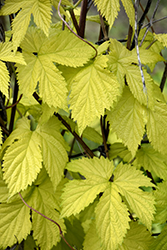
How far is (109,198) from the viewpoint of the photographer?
0.69 meters

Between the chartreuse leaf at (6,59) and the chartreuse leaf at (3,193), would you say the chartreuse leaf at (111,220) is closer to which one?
the chartreuse leaf at (3,193)

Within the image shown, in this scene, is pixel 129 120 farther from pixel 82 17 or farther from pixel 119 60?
pixel 82 17

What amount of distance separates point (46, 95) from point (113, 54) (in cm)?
24

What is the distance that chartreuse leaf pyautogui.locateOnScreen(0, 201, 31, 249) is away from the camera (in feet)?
2.44

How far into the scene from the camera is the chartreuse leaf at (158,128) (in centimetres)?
72

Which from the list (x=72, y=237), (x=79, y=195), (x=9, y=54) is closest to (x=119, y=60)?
(x=9, y=54)

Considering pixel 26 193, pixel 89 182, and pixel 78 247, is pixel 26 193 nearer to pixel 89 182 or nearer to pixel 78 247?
pixel 89 182

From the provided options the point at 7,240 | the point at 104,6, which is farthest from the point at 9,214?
the point at 104,6

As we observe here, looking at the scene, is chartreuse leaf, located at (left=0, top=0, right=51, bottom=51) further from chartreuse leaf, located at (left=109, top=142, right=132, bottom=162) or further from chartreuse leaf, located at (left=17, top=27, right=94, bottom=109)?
chartreuse leaf, located at (left=109, top=142, right=132, bottom=162)

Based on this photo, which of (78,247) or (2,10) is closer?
(2,10)

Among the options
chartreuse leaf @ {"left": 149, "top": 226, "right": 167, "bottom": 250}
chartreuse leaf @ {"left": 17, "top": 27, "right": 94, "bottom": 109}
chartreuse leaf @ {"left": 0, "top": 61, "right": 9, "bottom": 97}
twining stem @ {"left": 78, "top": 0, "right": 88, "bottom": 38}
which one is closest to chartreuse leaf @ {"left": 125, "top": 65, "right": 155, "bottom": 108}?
chartreuse leaf @ {"left": 17, "top": 27, "right": 94, "bottom": 109}

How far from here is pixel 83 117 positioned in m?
0.62

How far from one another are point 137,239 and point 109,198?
0.26m

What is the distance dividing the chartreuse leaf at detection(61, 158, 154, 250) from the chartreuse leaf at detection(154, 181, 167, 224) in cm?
12
